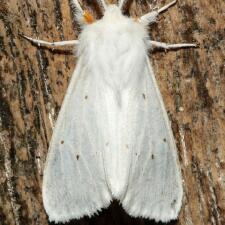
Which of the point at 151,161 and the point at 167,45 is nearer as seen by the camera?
the point at 151,161

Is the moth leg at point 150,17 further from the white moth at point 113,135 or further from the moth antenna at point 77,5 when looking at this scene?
the moth antenna at point 77,5

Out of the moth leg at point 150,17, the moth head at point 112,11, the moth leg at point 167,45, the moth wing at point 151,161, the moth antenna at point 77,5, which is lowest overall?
the moth wing at point 151,161

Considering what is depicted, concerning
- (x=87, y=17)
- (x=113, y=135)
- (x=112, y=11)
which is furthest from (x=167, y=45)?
(x=113, y=135)

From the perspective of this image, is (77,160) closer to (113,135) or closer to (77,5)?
(113,135)

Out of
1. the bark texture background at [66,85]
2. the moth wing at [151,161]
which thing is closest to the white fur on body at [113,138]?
the moth wing at [151,161]

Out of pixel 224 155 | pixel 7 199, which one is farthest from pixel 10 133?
pixel 224 155

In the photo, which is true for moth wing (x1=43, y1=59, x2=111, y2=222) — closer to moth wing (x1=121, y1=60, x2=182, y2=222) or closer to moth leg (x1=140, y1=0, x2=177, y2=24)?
moth wing (x1=121, y1=60, x2=182, y2=222)
